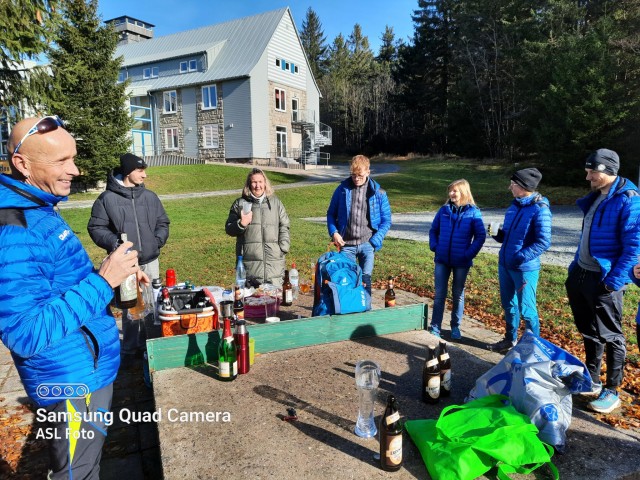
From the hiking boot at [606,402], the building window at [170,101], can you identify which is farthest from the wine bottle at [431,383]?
the building window at [170,101]

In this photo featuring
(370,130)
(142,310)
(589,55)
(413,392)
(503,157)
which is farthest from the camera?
(370,130)

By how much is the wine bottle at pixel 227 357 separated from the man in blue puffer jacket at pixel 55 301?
2.90 ft

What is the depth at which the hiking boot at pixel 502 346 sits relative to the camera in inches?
195

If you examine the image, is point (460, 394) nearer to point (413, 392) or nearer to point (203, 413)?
point (413, 392)

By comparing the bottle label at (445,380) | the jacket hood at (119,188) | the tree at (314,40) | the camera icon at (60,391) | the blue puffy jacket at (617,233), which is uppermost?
the tree at (314,40)

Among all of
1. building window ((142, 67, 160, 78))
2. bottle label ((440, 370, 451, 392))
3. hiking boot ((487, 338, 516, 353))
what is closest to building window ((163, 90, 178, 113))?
building window ((142, 67, 160, 78))

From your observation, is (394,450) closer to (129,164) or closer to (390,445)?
(390,445)

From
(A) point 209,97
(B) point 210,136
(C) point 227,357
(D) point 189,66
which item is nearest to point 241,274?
(C) point 227,357

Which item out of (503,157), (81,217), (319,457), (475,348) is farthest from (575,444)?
(503,157)

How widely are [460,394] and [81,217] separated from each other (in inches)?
674

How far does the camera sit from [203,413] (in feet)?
8.86

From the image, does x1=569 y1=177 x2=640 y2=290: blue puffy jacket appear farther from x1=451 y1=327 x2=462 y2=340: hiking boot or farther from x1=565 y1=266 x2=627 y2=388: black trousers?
x1=451 y1=327 x2=462 y2=340: hiking boot

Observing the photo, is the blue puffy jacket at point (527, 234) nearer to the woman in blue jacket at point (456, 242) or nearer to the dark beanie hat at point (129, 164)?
the woman in blue jacket at point (456, 242)

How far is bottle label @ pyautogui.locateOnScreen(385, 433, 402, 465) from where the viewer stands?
219 centimetres
